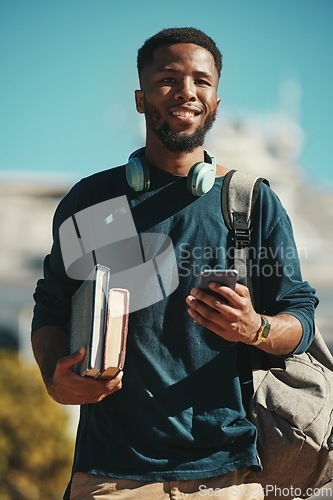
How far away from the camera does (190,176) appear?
319 cm

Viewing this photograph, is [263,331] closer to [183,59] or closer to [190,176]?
[190,176]

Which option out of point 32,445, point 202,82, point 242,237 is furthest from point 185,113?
point 32,445

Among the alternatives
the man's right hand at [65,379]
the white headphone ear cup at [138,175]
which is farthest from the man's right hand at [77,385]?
the white headphone ear cup at [138,175]

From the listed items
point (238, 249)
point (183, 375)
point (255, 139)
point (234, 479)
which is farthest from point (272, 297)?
point (255, 139)

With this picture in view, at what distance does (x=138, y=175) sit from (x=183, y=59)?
424 mm

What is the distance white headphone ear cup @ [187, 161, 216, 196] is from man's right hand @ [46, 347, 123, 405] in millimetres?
681

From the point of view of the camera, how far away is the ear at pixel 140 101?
3.39 metres

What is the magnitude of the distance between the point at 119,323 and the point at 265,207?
70cm

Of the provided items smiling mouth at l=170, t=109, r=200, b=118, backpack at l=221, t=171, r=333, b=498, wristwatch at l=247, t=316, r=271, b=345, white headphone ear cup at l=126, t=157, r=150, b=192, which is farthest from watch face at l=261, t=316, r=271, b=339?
smiling mouth at l=170, t=109, r=200, b=118

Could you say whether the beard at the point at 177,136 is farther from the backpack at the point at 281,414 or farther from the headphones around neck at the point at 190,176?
the backpack at the point at 281,414

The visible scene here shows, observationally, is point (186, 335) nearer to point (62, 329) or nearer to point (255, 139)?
point (62, 329)

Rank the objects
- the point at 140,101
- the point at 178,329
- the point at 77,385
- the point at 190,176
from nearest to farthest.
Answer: the point at 77,385 → the point at 178,329 → the point at 190,176 → the point at 140,101

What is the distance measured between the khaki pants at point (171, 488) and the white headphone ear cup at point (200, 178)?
90cm

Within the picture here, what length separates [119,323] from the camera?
9.18 ft
